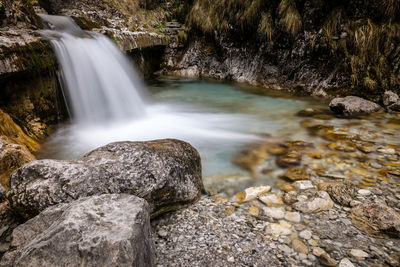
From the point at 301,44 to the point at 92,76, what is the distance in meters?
5.51

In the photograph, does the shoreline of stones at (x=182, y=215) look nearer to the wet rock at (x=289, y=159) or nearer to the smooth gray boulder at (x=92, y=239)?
the smooth gray boulder at (x=92, y=239)

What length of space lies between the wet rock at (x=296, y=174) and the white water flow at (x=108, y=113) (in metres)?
1.06

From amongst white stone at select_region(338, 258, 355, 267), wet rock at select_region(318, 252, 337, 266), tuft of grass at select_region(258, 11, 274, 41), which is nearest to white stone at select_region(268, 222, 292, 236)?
wet rock at select_region(318, 252, 337, 266)

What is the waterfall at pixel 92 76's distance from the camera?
14.4 feet

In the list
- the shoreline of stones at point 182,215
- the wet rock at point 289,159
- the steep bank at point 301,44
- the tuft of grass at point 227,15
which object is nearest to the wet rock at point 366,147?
the shoreline of stones at point 182,215

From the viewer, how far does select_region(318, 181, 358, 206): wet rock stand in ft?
7.33

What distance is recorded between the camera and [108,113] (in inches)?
196

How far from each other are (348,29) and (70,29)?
22.1 feet

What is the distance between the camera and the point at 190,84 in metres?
7.99

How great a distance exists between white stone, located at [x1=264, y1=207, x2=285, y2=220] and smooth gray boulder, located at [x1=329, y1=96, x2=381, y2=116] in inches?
140

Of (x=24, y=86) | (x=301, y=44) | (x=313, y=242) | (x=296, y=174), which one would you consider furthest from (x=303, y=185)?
(x=301, y=44)

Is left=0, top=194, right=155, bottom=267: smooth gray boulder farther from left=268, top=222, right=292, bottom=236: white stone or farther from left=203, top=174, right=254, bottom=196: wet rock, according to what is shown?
left=203, top=174, right=254, bottom=196: wet rock

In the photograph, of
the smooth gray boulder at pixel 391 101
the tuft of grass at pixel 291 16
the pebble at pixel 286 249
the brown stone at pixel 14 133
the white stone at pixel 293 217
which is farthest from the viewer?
the tuft of grass at pixel 291 16

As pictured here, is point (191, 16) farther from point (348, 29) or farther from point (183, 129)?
point (183, 129)
